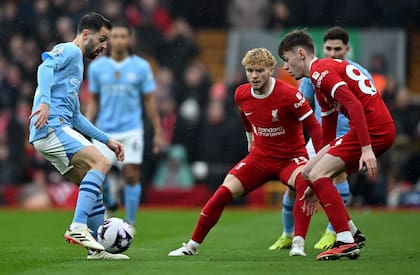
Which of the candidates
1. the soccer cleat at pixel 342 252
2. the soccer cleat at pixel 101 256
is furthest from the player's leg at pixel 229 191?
the soccer cleat at pixel 342 252

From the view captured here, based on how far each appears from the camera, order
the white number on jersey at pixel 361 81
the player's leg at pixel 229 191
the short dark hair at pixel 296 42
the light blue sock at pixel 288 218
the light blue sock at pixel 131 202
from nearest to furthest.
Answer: the white number on jersey at pixel 361 81 → the short dark hair at pixel 296 42 → the player's leg at pixel 229 191 → the light blue sock at pixel 288 218 → the light blue sock at pixel 131 202

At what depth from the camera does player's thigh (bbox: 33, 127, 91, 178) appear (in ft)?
28.7

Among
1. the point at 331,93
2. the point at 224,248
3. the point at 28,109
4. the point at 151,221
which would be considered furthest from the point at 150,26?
the point at 331,93

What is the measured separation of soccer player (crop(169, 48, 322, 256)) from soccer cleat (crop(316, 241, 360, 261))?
0.64m

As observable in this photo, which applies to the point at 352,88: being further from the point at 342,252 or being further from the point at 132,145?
the point at 132,145

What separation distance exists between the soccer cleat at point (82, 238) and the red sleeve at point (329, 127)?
220 cm

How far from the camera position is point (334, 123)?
29.3 ft

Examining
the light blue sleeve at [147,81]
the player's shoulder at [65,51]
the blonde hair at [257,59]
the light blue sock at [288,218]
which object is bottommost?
the light blue sock at [288,218]

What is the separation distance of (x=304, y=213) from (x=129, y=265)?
179 cm

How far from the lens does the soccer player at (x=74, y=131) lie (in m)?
8.45

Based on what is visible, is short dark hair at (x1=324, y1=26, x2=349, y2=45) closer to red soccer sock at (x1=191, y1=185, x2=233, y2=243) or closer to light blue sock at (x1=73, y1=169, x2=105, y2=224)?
red soccer sock at (x1=191, y1=185, x2=233, y2=243)

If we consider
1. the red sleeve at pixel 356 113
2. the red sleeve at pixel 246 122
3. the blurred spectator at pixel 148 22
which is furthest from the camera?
the blurred spectator at pixel 148 22

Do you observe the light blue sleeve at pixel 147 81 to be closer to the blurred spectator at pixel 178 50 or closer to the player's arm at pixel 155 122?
the player's arm at pixel 155 122

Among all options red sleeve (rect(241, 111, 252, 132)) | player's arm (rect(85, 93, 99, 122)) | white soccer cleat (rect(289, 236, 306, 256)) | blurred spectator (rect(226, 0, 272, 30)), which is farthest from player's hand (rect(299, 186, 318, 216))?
blurred spectator (rect(226, 0, 272, 30))
